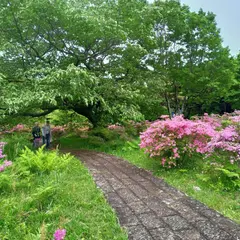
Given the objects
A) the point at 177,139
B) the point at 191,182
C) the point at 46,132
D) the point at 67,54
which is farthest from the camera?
the point at 67,54

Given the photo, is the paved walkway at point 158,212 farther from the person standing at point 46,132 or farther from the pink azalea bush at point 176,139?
the person standing at point 46,132

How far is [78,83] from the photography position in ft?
27.7

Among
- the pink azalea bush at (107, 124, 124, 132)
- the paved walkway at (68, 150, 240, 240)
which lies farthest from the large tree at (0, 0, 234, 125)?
the paved walkway at (68, 150, 240, 240)

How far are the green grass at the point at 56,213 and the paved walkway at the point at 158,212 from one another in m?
0.27

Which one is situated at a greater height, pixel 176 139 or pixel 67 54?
pixel 67 54

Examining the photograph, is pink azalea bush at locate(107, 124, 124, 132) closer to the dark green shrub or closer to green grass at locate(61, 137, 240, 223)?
the dark green shrub

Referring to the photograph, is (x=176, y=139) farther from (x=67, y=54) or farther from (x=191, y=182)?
(x=67, y=54)

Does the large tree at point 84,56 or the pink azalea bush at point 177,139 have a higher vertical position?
the large tree at point 84,56

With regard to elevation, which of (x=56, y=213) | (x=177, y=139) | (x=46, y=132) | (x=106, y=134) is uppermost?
(x=46, y=132)

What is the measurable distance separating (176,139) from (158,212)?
9.63 ft

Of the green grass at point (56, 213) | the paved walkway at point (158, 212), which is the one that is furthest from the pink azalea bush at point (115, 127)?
the green grass at point (56, 213)

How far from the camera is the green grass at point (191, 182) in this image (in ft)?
13.9

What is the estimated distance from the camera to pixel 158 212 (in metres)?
3.97

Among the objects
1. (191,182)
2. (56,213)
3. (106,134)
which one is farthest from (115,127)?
(56,213)
